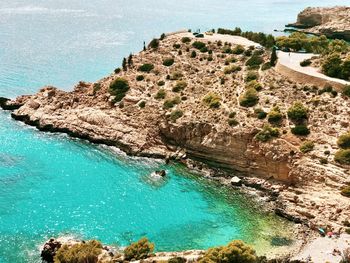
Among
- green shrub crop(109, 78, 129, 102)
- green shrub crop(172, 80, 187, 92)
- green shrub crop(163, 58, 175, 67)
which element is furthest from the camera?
green shrub crop(163, 58, 175, 67)

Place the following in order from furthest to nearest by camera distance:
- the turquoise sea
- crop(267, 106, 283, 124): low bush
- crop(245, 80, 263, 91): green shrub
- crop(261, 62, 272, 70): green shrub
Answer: crop(261, 62, 272, 70): green shrub → crop(245, 80, 263, 91): green shrub → crop(267, 106, 283, 124): low bush → the turquoise sea

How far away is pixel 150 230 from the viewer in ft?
187

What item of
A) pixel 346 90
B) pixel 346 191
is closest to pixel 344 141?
pixel 346 191

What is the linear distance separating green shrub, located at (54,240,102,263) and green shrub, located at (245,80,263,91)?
4398 centimetres

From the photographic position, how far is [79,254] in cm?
4538

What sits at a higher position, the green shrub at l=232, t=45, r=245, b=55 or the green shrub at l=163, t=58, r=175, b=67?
the green shrub at l=232, t=45, r=245, b=55

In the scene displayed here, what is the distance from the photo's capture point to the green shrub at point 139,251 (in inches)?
1874

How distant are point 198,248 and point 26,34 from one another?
121 metres

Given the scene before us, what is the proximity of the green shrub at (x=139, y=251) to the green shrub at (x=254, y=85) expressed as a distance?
4070 cm

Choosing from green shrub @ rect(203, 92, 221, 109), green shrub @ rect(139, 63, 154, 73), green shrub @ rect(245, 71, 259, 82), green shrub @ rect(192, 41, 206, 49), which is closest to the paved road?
green shrub @ rect(245, 71, 259, 82)

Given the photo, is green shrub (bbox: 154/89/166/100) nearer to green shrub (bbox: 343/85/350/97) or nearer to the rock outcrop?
green shrub (bbox: 343/85/350/97)

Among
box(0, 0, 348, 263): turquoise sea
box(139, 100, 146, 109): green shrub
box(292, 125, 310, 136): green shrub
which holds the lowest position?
box(0, 0, 348, 263): turquoise sea

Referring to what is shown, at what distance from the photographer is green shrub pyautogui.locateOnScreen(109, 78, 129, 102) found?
87644 mm

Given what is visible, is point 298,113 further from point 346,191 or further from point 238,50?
point 238,50
